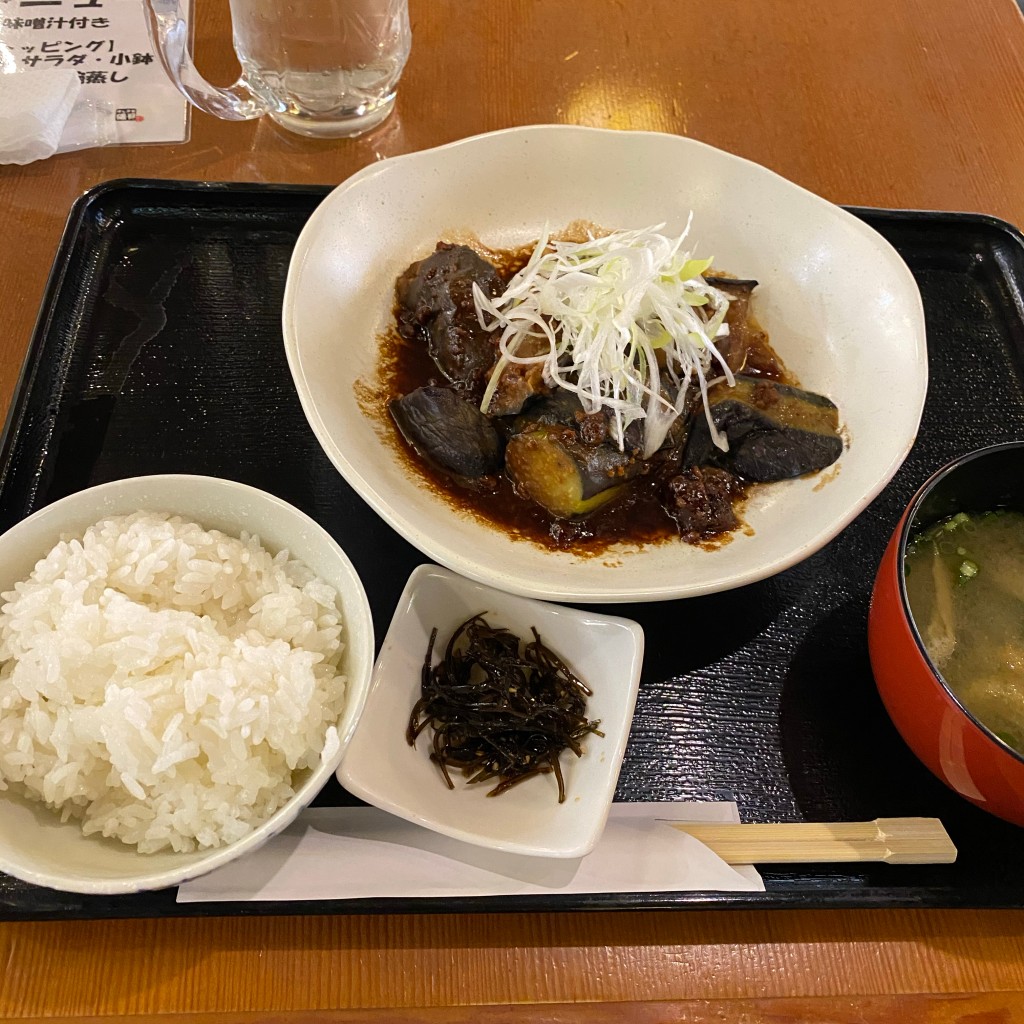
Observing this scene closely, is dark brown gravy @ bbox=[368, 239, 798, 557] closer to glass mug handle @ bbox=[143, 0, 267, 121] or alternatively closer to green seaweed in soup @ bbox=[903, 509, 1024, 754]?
green seaweed in soup @ bbox=[903, 509, 1024, 754]

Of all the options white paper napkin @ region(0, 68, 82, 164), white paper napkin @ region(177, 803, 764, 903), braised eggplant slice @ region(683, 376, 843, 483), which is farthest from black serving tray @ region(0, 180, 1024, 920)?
white paper napkin @ region(0, 68, 82, 164)

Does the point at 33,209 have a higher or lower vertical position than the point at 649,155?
lower

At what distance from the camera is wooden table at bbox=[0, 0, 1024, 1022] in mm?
1470

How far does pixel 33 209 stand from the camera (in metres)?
2.62

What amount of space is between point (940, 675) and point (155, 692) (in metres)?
1.45

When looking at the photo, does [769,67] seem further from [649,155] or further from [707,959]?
[707,959]

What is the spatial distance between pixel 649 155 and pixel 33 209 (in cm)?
205

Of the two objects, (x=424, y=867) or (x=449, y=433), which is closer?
(x=424, y=867)

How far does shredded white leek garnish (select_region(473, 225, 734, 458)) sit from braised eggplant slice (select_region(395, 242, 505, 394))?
0.05 meters

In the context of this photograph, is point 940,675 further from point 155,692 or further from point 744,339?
point 155,692

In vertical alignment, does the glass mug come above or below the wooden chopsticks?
above

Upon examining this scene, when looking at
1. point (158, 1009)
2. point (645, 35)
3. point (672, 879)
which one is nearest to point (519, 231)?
point (645, 35)

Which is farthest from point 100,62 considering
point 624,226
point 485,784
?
point 485,784

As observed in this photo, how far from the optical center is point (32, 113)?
8.70 feet
